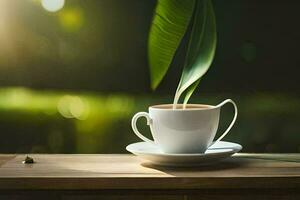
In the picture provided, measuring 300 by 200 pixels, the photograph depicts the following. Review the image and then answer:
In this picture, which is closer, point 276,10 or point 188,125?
point 188,125

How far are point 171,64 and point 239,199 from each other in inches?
16.7

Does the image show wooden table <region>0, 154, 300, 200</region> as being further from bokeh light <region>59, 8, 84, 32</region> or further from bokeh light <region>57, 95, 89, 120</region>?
bokeh light <region>59, 8, 84, 32</region>

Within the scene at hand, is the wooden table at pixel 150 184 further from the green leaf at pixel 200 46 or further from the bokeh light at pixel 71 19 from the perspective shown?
the bokeh light at pixel 71 19

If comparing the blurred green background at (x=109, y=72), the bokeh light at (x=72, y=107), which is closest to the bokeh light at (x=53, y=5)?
the blurred green background at (x=109, y=72)

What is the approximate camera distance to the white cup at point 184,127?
993 mm

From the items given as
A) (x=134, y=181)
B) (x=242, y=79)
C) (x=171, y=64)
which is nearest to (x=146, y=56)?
(x=171, y=64)

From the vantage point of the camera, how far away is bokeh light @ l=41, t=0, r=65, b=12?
1244 mm

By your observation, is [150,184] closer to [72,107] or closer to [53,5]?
[72,107]

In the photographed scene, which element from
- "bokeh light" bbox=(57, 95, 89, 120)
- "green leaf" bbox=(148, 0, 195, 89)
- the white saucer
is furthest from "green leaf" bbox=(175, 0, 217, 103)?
"bokeh light" bbox=(57, 95, 89, 120)

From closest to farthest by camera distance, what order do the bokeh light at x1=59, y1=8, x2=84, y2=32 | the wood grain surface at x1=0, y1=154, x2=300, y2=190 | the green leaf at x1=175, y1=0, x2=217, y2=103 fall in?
the wood grain surface at x1=0, y1=154, x2=300, y2=190
the green leaf at x1=175, y1=0, x2=217, y2=103
the bokeh light at x1=59, y1=8, x2=84, y2=32

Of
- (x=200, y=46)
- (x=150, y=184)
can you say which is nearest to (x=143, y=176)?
(x=150, y=184)

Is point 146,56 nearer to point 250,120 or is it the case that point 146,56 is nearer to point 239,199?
point 250,120

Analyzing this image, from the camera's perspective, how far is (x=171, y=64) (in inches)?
49.1

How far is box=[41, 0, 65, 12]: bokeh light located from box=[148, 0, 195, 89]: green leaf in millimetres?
219
